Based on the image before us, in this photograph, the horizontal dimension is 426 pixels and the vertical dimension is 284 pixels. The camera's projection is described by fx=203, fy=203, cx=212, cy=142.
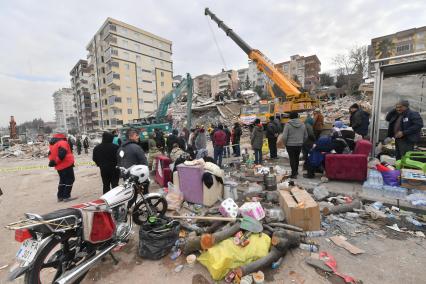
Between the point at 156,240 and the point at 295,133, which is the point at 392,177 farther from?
the point at 156,240

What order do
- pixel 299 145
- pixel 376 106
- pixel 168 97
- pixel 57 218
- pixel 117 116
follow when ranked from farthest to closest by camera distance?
pixel 117 116
pixel 168 97
pixel 376 106
pixel 299 145
pixel 57 218

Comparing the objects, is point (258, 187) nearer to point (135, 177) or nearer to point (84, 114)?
point (135, 177)

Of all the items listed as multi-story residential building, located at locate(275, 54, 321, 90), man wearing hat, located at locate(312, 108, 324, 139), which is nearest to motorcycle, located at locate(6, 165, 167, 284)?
man wearing hat, located at locate(312, 108, 324, 139)

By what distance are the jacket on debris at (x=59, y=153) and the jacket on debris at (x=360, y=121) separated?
27.1 feet

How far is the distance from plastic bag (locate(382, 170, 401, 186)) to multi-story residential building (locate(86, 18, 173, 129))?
136ft

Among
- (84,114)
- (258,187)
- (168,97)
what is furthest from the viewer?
(84,114)

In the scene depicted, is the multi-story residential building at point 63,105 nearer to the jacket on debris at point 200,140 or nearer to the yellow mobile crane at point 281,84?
the yellow mobile crane at point 281,84

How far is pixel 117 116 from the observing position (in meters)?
40.8

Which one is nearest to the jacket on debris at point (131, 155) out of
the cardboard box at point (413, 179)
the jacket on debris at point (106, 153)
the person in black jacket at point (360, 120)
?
the jacket on debris at point (106, 153)

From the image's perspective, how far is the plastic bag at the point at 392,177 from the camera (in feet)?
13.4

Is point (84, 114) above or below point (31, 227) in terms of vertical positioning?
above

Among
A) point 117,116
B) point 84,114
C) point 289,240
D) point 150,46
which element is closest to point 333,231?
point 289,240

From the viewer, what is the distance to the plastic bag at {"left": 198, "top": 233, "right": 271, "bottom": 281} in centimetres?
236

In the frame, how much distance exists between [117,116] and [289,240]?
43624 millimetres
